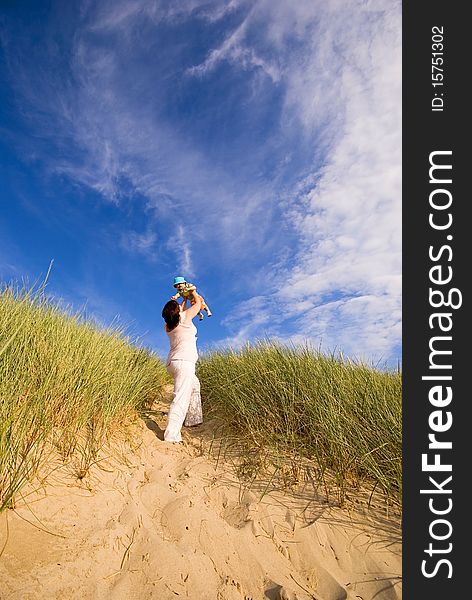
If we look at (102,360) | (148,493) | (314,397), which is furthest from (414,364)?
(102,360)

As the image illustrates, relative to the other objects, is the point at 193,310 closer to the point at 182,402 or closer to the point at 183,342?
the point at 183,342

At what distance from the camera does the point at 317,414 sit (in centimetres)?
374

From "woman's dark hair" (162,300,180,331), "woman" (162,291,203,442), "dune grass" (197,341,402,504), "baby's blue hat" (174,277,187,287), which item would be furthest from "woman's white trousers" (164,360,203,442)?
"baby's blue hat" (174,277,187,287)

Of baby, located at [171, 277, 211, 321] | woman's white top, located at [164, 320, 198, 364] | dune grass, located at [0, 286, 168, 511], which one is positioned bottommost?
dune grass, located at [0, 286, 168, 511]

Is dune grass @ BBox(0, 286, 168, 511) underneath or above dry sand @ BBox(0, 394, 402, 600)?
above

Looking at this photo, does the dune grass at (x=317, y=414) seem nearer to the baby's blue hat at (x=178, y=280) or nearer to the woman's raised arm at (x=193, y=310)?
the woman's raised arm at (x=193, y=310)

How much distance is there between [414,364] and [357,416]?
110 centimetres

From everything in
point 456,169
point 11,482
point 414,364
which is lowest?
point 11,482

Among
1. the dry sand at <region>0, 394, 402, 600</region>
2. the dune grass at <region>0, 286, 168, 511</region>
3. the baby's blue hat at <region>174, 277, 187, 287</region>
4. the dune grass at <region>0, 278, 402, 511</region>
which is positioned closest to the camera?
the dry sand at <region>0, 394, 402, 600</region>

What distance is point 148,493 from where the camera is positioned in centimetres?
293

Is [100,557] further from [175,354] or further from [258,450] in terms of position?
[175,354]

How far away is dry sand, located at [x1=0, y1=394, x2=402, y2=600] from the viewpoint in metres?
2.01

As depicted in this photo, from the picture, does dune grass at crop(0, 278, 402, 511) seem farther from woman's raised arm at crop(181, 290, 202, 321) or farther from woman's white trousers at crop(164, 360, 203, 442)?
woman's raised arm at crop(181, 290, 202, 321)

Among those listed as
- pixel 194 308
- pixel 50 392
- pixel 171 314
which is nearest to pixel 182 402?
pixel 171 314
